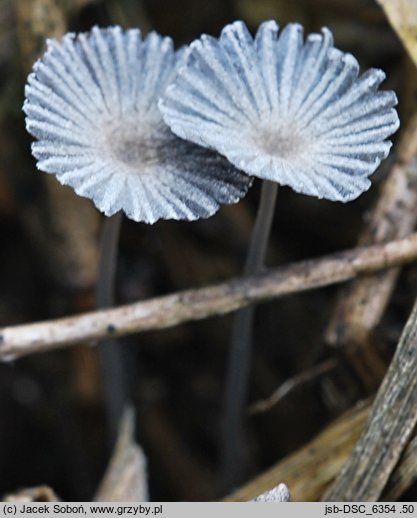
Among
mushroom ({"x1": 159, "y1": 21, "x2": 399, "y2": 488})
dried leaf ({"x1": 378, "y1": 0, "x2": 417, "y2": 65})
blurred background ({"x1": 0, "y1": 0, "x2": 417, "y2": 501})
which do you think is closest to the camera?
mushroom ({"x1": 159, "y1": 21, "x2": 399, "y2": 488})

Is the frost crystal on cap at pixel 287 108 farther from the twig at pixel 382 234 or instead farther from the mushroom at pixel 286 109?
the twig at pixel 382 234

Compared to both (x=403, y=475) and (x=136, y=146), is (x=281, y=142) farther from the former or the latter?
(x=403, y=475)

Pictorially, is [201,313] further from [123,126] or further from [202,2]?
[202,2]

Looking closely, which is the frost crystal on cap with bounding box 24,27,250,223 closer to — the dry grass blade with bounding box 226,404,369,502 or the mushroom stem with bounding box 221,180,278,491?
the mushroom stem with bounding box 221,180,278,491

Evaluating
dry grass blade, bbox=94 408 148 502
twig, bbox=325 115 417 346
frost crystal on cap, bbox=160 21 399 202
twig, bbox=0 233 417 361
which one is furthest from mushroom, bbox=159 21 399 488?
dry grass blade, bbox=94 408 148 502

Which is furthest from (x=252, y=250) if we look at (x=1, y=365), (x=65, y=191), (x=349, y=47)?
(x=1, y=365)

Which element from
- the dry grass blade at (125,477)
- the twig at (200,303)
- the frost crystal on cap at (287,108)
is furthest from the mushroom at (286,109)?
the dry grass blade at (125,477)
